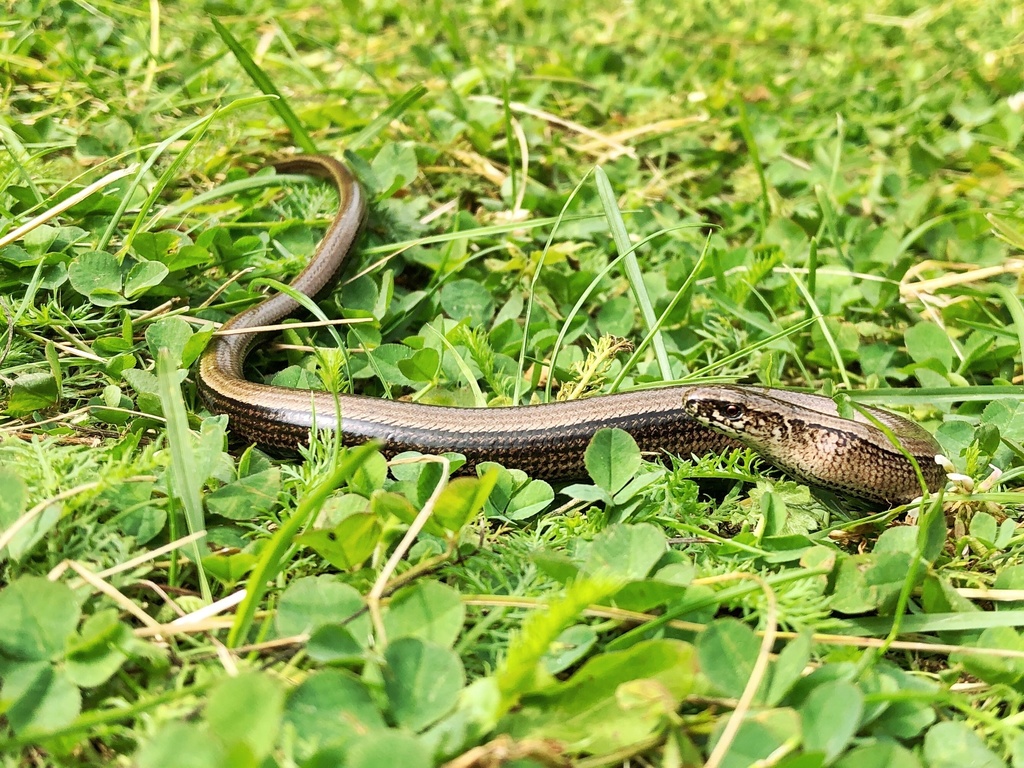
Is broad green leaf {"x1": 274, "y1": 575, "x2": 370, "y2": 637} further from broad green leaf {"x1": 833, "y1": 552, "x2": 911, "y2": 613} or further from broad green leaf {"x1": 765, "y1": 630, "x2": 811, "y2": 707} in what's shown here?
broad green leaf {"x1": 833, "y1": 552, "x2": 911, "y2": 613}

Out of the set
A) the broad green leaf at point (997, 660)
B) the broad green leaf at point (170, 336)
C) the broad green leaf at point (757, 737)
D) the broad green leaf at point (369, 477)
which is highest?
the broad green leaf at point (170, 336)

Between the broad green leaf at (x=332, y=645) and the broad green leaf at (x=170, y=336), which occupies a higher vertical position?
the broad green leaf at (x=170, y=336)

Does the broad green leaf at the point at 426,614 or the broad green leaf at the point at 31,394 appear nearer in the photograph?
the broad green leaf at the point at 426,614

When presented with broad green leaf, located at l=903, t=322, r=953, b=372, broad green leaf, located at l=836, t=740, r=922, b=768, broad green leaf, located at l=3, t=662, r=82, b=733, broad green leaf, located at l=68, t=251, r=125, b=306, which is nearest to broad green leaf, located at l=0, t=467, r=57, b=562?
broad green leaf, located at l=3, t=662, r=82, b=733

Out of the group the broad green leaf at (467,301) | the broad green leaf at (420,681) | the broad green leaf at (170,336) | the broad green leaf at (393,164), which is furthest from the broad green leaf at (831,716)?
the broad green leaf at (393,164)

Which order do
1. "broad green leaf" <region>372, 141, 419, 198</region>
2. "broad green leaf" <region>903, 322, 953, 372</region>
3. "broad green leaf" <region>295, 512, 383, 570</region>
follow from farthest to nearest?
1. "broad green leaf" <region>372, 141, 419, 198</region>
2. "broad green leaf" <region>903, 322, 953, 372</region>
3. "broad green leaf" <region>295, 512, 383, 570</region>

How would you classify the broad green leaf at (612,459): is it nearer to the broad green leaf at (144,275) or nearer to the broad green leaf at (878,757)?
the broad green leaf at (878,757)

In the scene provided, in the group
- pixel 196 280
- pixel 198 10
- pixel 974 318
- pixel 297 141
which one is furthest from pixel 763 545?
pixel 198 10

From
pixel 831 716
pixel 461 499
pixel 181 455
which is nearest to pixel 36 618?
pixel 181 455
